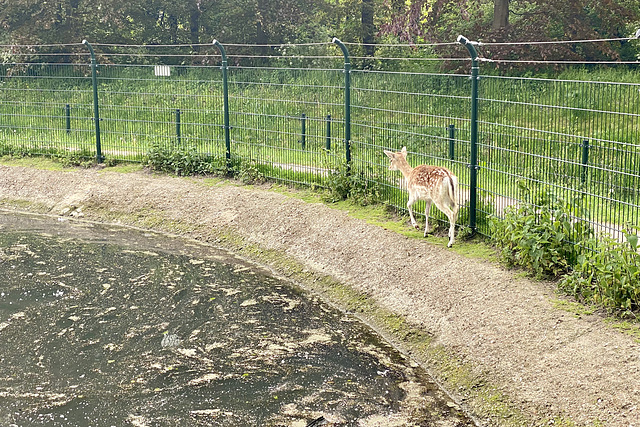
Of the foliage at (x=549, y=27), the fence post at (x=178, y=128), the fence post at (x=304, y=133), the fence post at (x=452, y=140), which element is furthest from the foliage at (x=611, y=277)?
the foliage at (x=549, y=27)

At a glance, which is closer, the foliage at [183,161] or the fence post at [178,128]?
the foliage at [183,161]

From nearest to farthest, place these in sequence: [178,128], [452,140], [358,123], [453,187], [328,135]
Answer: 1. [453,187]
2. [452,140]
3. [358,123]
4. [328,135]
5. [178,128]

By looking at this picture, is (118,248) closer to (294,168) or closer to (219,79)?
(294,168)

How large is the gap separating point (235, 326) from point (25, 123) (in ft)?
33.9

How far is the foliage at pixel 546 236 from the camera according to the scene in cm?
840

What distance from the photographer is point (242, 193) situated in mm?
13281

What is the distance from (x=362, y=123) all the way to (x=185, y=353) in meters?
5.17

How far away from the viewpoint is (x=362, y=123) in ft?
39.9

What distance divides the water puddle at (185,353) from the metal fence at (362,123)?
2316mm

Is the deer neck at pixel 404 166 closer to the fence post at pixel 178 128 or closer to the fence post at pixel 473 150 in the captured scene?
the fence post at pixel 473 150

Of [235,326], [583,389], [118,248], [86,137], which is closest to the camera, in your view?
[583,389]

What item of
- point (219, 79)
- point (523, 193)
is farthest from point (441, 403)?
point (219, 79)

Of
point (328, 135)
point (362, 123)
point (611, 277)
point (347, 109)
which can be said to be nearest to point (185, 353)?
point (611, 277)

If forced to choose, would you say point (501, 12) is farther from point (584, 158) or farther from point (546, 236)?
point (546, 236)
